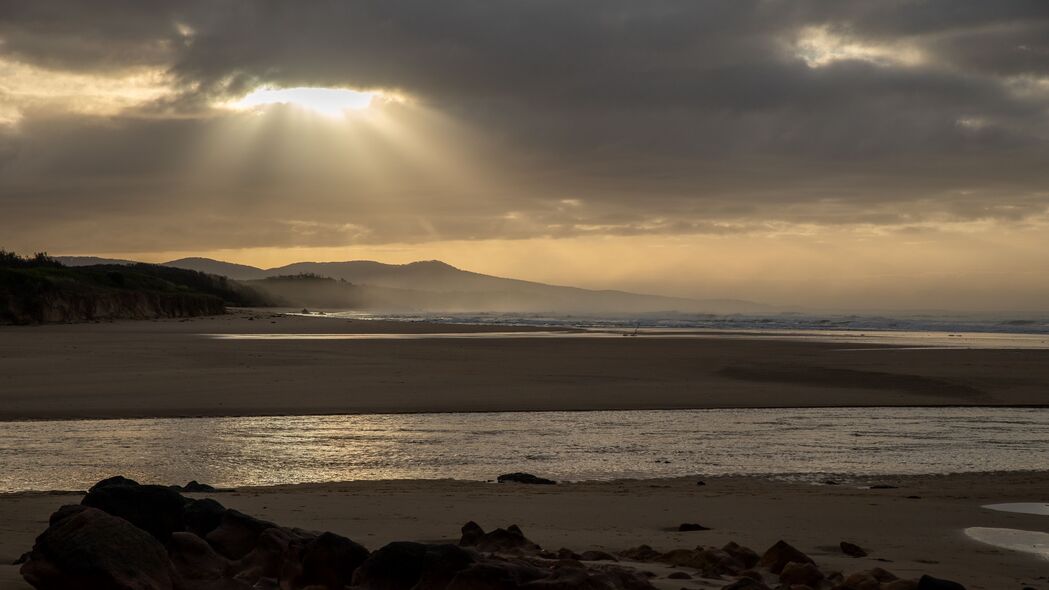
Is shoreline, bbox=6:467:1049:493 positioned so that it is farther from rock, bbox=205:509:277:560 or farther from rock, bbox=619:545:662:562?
rock, bbox=205:509:277:560

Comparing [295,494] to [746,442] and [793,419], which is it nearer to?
[746,442]

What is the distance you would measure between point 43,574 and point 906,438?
487 inches

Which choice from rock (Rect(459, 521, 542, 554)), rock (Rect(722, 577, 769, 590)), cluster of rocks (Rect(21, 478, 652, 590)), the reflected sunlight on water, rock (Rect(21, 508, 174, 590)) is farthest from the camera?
the reflected sunlight on water

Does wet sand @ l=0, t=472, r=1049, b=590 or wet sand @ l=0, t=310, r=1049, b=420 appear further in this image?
wet sand @ l=0, t=310, r=1049, b=420

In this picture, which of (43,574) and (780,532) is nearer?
(43,574)

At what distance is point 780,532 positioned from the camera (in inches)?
286

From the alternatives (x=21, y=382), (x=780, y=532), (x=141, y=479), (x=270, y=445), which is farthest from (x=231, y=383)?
(x=780, y=532)

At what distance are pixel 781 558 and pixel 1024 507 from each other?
4139 mm

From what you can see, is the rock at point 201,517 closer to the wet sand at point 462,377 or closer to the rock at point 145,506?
the rock at point 145,506

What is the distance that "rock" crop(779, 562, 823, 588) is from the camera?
5.39m

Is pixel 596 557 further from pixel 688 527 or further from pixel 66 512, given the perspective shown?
pixel 66 512

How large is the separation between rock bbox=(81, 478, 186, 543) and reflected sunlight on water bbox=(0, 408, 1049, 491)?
4.29 m

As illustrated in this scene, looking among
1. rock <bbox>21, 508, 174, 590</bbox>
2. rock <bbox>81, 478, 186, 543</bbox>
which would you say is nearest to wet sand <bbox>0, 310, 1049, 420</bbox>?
rock <bbox>81, 478, 186, 543</bbox>

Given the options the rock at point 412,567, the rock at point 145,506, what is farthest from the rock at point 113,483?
the rock at point 412,567
